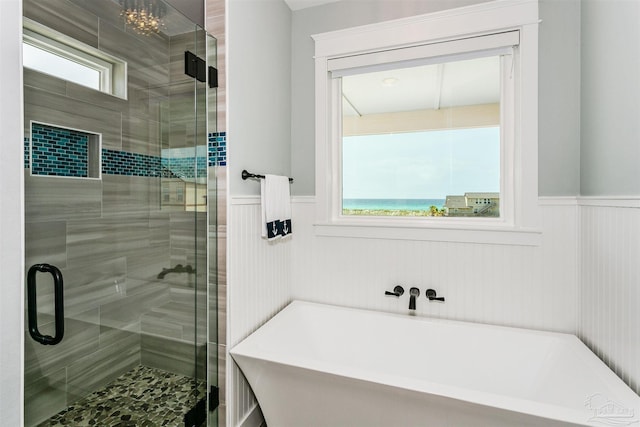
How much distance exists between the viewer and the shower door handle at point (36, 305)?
3.07ft

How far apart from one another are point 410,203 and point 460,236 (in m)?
0.39

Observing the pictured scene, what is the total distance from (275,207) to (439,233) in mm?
1051

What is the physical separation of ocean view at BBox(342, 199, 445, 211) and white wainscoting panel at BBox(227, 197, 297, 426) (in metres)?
0.63

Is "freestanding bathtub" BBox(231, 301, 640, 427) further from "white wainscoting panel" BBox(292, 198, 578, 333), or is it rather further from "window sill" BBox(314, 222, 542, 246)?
"window sill" BBox(314, 222, 542, 246)

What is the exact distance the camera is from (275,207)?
204 cm

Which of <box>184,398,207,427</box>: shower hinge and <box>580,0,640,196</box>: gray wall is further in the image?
<box>184,398,207,427</box>: shower hinge

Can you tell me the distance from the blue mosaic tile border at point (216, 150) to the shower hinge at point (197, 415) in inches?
46.8

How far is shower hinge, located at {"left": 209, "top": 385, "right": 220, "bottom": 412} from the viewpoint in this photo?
1.68 meters

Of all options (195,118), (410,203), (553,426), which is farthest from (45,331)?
(410,203)

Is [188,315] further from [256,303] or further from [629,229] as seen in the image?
[629,229]

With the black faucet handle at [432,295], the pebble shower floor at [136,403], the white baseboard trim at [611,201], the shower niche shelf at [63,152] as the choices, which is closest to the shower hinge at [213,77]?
the shower niche shelf at [63,152]

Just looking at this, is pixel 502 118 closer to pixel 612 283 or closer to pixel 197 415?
pixel 612 283

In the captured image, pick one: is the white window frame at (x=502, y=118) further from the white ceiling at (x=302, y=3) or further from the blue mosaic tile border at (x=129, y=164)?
the blue mosaic tile border at (x=129, y=164)

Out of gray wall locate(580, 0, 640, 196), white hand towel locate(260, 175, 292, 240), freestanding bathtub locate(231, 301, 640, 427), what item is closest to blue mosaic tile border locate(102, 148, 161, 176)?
white hand towel locate(260, 175, 292, 240)
